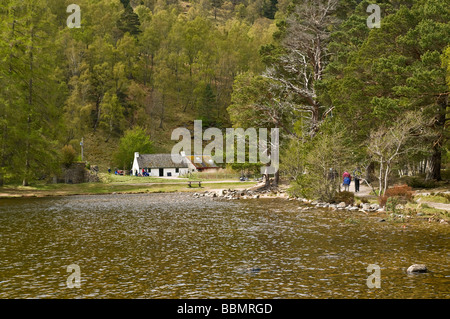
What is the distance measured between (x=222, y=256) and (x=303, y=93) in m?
35.9

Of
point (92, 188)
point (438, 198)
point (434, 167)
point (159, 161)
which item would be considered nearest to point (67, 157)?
point (92, 188)

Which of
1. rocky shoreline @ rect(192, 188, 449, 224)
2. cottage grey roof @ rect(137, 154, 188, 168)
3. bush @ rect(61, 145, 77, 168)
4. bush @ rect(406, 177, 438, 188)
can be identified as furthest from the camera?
cottage grey roof @ rect(137, 154, 188, 168)

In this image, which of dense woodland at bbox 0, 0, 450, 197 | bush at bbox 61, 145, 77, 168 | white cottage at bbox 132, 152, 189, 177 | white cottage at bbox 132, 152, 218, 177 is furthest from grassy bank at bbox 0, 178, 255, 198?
white cottage at bbox 132, 152, 218, 177

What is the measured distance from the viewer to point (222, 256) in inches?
676

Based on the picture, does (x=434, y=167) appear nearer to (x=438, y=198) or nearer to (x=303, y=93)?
(x=438, y=198)

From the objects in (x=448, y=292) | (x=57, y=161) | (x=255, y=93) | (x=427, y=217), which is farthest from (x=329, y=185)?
(x=57, y=161)

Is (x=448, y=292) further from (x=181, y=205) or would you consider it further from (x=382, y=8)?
(x=382, y=8)

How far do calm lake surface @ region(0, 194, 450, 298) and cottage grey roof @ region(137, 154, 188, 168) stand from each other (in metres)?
57.2

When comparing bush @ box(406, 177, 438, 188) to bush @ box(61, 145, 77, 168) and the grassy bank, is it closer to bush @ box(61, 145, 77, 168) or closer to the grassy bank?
the grassy bank

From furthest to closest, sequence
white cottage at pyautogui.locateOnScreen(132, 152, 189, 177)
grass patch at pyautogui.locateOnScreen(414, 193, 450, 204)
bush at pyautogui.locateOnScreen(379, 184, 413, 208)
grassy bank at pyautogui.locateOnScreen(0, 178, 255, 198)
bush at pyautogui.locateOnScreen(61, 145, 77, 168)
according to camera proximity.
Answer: white cottage at pyautogui.locateOnScreen(132, 152, 189, 177)
bush at pyautogui.locateOnScreen(61, 145, 77, 168)
grassy bank at pyautogui.locateOnScreen(0, 178, 255, 198)
grass patch at pyautogui.locateOnScreen(414, 193, 450, 204)
bush at pyautogui.locateOnScreen(379, 184, 413, 208)

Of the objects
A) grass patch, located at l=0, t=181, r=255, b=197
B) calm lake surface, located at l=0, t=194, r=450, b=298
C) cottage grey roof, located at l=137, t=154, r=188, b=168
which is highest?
cottage grey roof, located at l=137, t=154, r=188, b=168

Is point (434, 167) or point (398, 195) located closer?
point (398, 195)

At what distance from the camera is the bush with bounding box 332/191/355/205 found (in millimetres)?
33834
